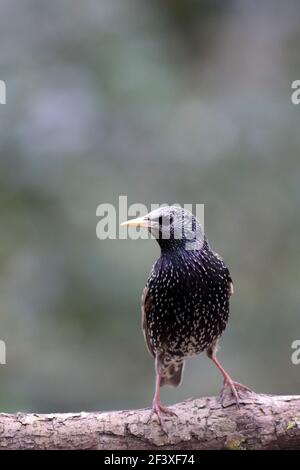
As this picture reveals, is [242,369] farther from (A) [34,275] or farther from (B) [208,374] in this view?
(A) [34,275]

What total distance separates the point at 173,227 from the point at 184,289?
1.22 ft

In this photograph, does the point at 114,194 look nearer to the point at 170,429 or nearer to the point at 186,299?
the point at 186,299

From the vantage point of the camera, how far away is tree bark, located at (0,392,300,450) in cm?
467

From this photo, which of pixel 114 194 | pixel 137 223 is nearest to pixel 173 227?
pixel 137 223

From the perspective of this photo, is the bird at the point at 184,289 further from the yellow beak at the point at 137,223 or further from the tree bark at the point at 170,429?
the tree bark at the point at 170,429

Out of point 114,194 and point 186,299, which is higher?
point 114,194

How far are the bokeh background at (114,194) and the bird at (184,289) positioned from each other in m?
2.07

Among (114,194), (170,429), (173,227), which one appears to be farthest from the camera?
(114,194)

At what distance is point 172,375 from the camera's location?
5.82m

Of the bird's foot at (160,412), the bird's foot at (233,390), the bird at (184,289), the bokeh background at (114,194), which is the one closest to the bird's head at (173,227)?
the bird at (184,289)

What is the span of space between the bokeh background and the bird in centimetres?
207

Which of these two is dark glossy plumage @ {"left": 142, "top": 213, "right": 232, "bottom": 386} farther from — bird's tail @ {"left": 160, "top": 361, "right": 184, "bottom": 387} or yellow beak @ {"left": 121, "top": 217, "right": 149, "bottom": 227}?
bird's tail @ {"left": 160, "top": 361, "right": 184, "bottom": 387}

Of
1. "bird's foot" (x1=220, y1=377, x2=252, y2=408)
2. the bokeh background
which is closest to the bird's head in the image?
"bird's foot" (x1=220, y1=377, x2=252, y2=408)
